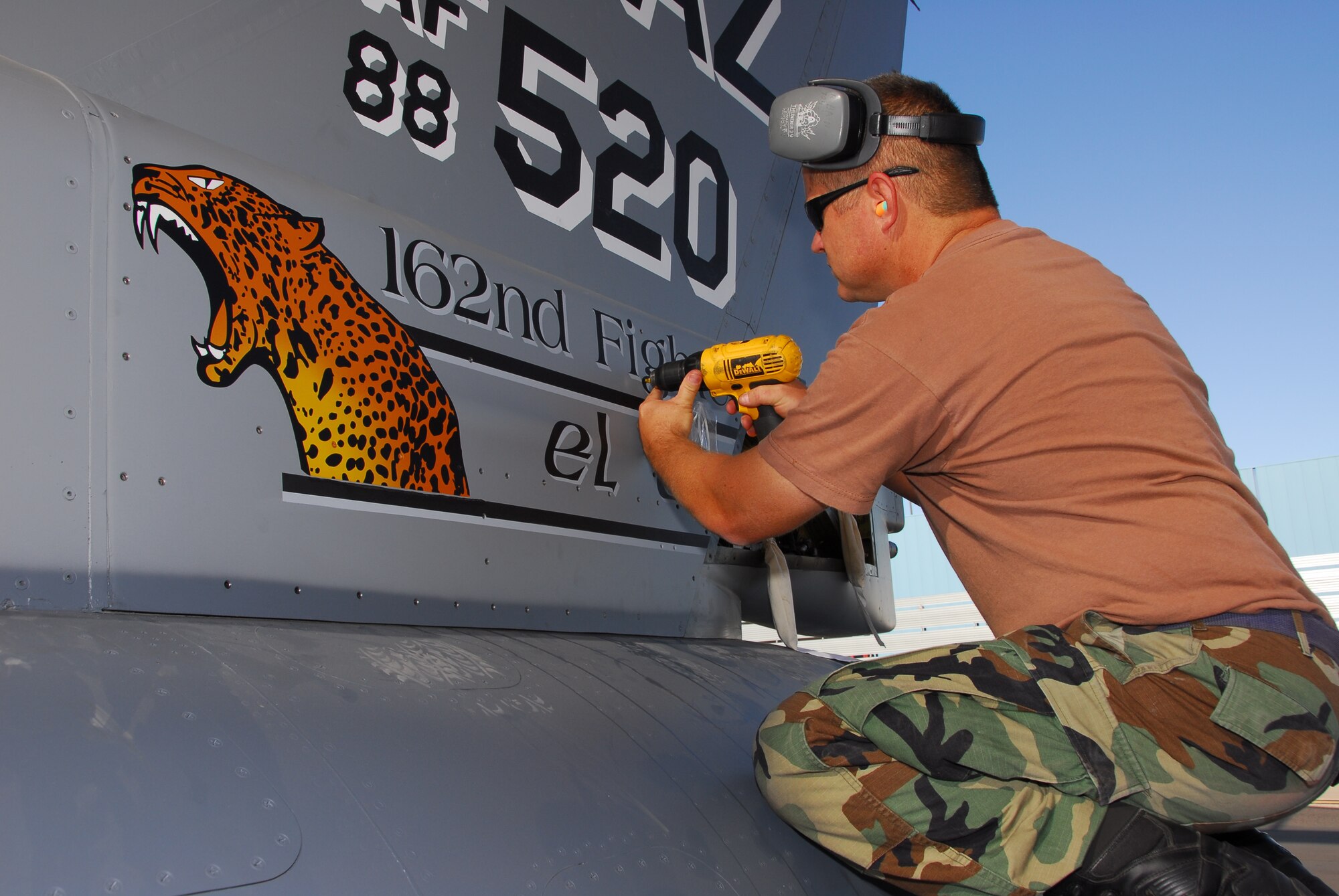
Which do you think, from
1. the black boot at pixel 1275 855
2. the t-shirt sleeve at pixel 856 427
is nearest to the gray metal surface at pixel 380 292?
the t-shirt sleeve at pixel 856 427

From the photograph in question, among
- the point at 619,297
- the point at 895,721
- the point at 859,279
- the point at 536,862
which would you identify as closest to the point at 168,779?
the point at 536,862

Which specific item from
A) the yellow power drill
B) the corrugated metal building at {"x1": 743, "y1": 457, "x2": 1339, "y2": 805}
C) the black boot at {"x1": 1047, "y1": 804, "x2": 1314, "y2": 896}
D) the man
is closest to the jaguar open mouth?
the man

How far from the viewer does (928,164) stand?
1.57 m

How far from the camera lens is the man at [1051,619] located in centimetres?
117

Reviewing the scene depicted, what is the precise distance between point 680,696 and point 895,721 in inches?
17.4

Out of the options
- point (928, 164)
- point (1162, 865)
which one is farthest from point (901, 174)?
point (1162, 865)

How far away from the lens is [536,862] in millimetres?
1003

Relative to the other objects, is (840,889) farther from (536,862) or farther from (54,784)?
(54,784)

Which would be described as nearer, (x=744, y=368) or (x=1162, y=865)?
(x=1162, y=865)

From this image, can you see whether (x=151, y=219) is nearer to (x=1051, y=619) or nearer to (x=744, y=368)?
(x=744, y=368)

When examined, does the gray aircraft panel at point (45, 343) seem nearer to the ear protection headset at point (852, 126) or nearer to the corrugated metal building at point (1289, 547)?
the ear protection headset at point (852, 126)

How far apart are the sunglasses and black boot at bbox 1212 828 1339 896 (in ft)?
3.23

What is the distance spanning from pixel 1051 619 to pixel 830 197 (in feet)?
2.32

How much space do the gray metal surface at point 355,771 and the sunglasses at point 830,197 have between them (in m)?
0.78
